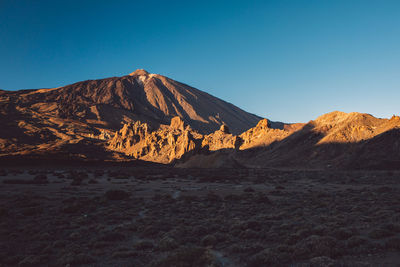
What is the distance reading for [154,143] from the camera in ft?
355

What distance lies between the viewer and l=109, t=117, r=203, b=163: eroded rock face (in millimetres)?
93338

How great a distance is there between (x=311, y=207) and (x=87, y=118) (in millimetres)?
185270

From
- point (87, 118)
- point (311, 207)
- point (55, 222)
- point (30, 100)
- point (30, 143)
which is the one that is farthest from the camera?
point (30, 100)

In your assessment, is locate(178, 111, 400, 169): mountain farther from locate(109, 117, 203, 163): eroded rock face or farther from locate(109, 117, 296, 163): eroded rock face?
locate(109, 117, 203, 163): eroded rock face

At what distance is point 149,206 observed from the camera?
16.3 metres

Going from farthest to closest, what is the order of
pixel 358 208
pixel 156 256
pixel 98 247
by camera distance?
pixel 358 208 < pixel 98 247 < pixel 156 256

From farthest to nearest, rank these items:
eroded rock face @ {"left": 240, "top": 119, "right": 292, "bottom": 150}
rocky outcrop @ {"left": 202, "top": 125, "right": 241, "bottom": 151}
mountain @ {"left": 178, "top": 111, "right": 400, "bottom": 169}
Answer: rocky outcrop @ {"left": 202, "top": 125, "right": 241, "bottom": 151}
eroded rock face @ {"left": 240, "top": 119, "right": 292, "bottom": 150}
mountain @ {"left": 178, "top": 111, "right": 400, "bottom": 169}

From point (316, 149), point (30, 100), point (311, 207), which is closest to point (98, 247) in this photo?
point (311, 207)

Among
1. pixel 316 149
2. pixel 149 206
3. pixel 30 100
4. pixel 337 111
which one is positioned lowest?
pixel 149 206

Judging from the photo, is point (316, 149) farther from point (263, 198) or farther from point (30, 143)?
point (30, 143)

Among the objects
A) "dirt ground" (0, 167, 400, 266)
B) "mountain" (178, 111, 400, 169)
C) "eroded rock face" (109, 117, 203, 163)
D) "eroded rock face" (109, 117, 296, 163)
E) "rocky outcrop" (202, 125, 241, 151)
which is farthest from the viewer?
"rocky outcrop" (202, 125, 241, 151)

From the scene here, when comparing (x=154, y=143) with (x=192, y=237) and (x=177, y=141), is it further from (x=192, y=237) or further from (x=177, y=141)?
(x=192, y=237)

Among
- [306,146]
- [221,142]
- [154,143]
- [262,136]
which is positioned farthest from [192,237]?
[154,143]

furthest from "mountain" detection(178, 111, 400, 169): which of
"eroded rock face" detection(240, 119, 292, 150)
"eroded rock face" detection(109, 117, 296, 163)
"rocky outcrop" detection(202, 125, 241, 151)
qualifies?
"rocky outcrop" detection(202, 125, 241, 151)
